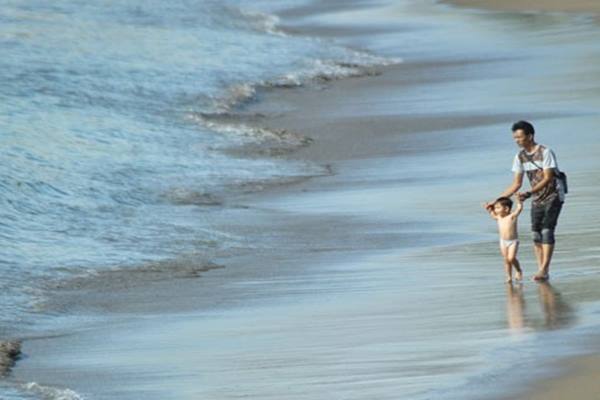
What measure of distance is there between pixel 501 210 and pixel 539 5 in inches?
1191

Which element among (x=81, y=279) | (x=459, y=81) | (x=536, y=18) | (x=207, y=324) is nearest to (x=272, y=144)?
(x=459, y=81)

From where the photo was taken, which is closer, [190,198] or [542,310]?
[542,310]

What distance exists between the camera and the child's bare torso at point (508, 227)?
39.7 ft

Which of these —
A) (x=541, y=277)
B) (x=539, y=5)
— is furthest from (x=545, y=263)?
(x=539, y=5)

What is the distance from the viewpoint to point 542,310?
10883mm

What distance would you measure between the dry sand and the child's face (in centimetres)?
2718

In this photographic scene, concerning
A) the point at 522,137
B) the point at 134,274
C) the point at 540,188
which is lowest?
the point at 134,274

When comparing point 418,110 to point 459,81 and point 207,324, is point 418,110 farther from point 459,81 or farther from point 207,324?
point 207,324

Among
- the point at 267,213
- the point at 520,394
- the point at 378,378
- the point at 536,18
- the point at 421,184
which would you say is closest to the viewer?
the point at 520,394

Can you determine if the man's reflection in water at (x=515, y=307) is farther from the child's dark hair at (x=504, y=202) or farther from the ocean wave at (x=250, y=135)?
the ocean wave at (x=250, y=135)

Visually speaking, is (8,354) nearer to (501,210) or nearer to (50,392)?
(50,392)

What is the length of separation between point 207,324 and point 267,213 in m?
5.50

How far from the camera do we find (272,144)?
22.5m

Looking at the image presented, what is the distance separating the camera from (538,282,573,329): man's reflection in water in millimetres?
10375
